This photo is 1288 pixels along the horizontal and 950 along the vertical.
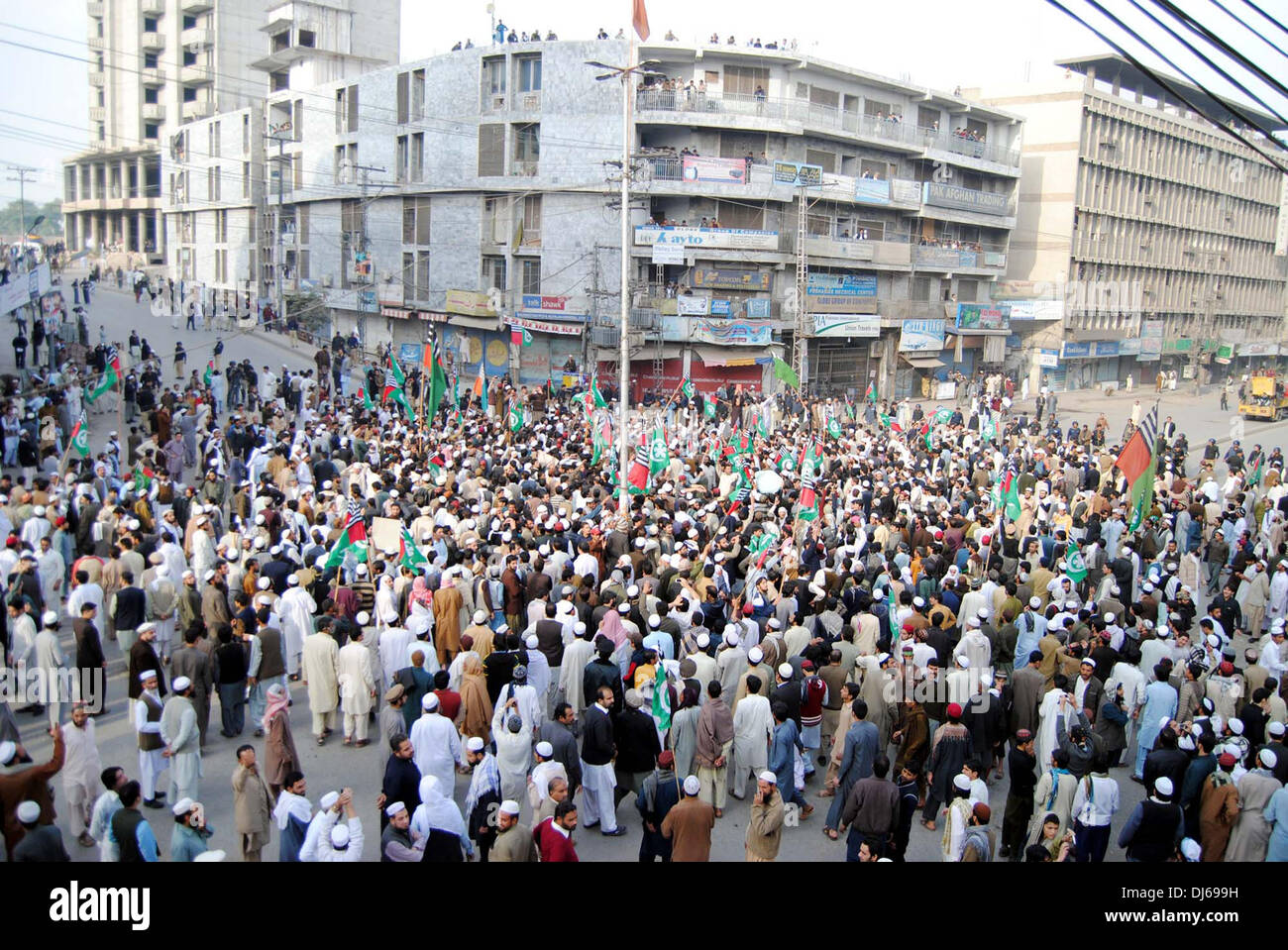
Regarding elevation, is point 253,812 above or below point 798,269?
below

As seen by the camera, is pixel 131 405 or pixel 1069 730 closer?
pixel 1069 730

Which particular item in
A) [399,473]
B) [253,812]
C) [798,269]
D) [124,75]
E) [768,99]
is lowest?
→ [253,812]

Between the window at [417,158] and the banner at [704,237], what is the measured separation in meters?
12.4

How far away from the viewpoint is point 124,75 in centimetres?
7088

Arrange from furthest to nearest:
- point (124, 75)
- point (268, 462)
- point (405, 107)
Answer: point (124, 75)
point (405, 107)
point (268, 462)

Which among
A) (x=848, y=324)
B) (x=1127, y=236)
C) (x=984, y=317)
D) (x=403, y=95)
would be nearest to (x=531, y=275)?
(x=403, y=95)

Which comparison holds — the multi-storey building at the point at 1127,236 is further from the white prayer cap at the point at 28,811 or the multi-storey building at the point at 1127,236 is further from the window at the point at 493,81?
the white prayer cap at the point at 28,811

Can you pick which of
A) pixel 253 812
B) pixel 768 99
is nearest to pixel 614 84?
pixel 768 99

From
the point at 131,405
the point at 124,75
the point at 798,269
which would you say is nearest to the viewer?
the point at 131,405

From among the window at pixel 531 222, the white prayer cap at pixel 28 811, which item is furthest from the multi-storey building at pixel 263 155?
the white prayer cap at pixel 28 811

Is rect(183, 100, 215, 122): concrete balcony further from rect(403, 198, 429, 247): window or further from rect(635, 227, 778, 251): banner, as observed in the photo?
rect(635, 227, 778, 251): banner

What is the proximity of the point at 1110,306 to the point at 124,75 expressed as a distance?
69331 millimetres

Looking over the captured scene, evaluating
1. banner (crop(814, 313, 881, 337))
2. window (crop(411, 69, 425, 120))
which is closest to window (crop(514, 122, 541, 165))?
window (crop(411, 69, 425, 120))

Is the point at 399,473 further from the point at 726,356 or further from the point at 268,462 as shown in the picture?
the point at 726,356
